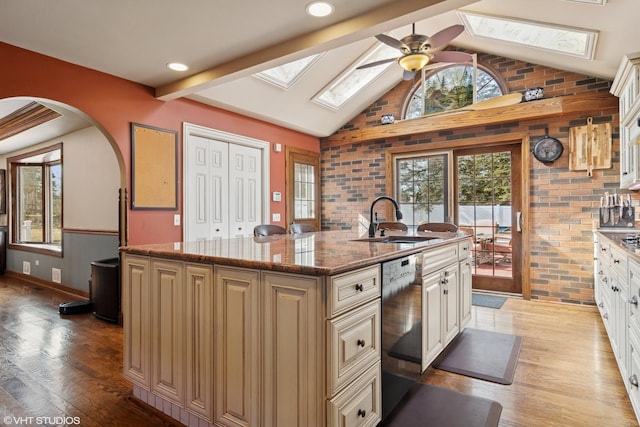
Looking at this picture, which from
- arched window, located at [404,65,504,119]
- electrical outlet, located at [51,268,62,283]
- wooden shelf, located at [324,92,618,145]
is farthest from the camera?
electrical outlet, located at [51,268,62,283]

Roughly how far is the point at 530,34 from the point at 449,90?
4.28ft

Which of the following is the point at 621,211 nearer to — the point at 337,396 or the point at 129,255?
the point at 337,396

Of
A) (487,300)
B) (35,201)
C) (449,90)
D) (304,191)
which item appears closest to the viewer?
(487,300)

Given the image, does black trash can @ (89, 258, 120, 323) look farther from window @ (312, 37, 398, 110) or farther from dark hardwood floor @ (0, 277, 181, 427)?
window @ (312, 37, 398, 110)

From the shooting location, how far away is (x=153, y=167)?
12.0ft

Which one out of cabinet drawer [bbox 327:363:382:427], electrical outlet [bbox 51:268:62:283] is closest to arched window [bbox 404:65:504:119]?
cabinet drawer [bbox 327:363:382:427]

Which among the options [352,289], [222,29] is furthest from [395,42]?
[352,289]

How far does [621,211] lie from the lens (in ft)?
11.8

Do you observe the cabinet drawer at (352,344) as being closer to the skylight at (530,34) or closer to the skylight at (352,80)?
the skylight at (530,34)

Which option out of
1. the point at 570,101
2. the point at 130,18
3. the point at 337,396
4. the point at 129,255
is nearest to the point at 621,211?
the point at 570,101

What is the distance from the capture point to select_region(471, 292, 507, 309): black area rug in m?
4.12

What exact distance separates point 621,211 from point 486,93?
2121 millimetres

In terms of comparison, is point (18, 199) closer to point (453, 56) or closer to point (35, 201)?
point (35, 201)

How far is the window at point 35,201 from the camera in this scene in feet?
19.6
